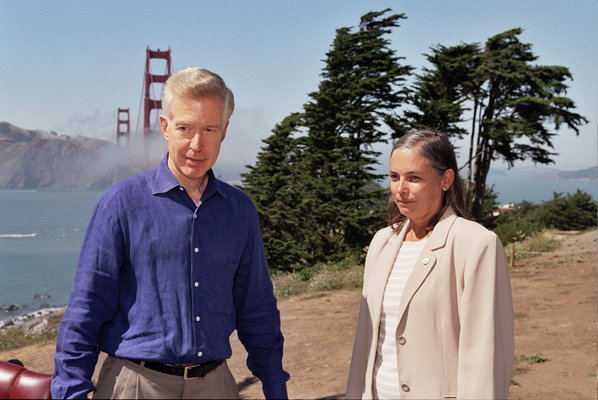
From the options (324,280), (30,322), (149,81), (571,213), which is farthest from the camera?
(149,81)

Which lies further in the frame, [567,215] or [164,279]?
[567,215]

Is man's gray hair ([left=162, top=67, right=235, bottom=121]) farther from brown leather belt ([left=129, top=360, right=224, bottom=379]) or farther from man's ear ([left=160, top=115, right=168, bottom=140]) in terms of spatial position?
brown leather belt ([left=129, top=360, right=224, bottom=379])

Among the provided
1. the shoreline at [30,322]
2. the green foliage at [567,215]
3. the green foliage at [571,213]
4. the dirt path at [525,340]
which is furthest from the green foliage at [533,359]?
→ the green foliage at [571,213]

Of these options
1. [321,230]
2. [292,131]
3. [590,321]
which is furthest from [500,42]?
[590,321]

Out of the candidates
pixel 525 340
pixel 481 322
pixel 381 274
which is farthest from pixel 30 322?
pixel 481 322

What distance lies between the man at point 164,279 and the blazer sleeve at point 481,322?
76cm

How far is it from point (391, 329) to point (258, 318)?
456 millimetres

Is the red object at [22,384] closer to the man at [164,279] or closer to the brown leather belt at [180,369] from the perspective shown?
the man at [164,279]

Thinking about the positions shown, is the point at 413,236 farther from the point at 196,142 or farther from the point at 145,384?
the point at 145,384

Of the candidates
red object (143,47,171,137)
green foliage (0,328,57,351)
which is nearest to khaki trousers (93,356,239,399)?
green foliage (0,328,57,351)

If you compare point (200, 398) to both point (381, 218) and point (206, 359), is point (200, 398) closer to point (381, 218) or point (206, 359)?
point (206, 359)

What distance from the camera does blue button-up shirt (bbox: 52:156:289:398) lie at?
188cm

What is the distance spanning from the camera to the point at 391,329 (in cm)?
222

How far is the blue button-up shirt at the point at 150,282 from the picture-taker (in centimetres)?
188
